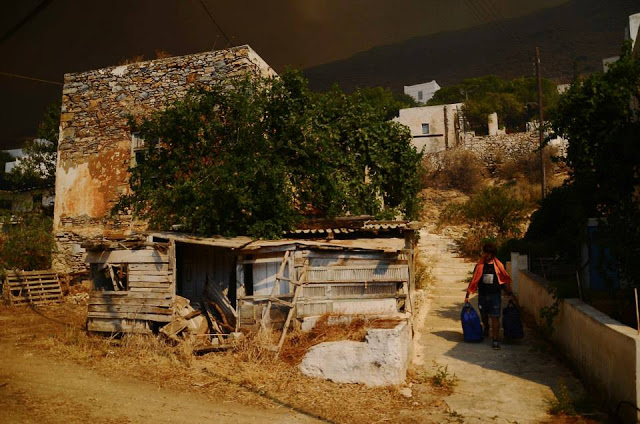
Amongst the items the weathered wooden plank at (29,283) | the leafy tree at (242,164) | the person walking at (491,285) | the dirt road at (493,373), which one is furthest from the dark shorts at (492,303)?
the weathered wooden plank at (29,283)

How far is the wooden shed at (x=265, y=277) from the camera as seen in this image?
919 centimetres

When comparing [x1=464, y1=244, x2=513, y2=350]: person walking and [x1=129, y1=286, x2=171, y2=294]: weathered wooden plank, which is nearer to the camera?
[x1=464, y1=244, x2=513, y2=350]: person walking

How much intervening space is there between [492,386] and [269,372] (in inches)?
135

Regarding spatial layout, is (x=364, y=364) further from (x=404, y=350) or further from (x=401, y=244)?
(x=401, y=244)

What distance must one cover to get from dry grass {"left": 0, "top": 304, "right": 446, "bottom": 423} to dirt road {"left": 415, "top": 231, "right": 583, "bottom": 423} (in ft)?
1.77

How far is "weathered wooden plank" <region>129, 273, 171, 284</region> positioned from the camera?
31.9 feet

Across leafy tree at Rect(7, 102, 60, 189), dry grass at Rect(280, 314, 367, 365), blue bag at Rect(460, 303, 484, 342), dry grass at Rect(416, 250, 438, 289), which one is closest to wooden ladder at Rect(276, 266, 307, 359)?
dry grass at Rect(280, 314, 367, 365)

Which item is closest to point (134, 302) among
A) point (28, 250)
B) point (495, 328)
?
point (495, 328)

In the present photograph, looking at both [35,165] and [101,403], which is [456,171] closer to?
[35,165]

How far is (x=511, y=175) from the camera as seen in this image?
102 ft

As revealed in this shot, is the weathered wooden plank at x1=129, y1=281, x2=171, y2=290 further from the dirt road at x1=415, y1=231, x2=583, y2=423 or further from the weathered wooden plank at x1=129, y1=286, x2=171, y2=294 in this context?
the dirt road at x1=415, y1=231, x2=583, y2=423

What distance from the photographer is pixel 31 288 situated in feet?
50.2

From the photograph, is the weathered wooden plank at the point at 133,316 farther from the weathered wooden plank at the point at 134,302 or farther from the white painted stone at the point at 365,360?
the white painted stone at the point at 365,360

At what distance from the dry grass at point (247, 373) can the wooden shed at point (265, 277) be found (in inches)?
23.3
